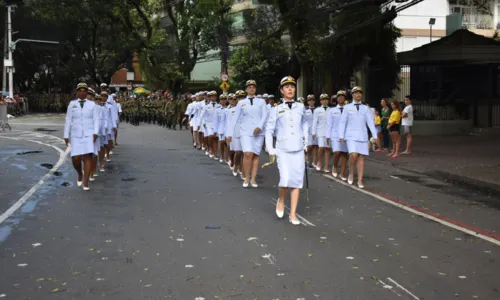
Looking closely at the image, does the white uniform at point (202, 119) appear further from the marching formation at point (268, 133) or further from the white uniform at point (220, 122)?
the white uniform at point (220, 122)

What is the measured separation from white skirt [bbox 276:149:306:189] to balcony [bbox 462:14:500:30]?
120 feet

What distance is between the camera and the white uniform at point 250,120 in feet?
40.1

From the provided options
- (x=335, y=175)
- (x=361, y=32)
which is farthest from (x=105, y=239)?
(x=361, y=32)

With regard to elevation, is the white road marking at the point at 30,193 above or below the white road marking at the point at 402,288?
above

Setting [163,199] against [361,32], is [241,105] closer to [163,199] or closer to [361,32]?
[163,199]

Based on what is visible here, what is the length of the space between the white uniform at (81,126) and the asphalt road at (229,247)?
2.49 ft

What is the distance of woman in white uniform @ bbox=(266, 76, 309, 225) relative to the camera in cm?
874

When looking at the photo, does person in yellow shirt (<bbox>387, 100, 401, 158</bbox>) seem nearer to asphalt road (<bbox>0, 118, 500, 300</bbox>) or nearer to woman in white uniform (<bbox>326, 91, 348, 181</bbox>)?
woman in white uniform (<bbox>326, 91, 348, 181</bbox>)

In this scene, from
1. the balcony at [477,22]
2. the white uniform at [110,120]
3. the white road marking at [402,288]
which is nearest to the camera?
the white road marking at [402,288]

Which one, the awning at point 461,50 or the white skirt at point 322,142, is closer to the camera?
the white skirt at point 322,142

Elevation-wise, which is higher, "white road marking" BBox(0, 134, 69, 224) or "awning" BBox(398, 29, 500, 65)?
"awning" BBox(398, 29, 500, 65)

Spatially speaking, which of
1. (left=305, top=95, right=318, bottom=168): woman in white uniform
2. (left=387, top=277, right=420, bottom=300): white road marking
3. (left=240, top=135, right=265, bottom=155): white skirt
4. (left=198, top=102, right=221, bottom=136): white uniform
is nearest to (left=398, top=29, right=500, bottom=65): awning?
(left=198, top=102, right=221, bottom=136): white uniform

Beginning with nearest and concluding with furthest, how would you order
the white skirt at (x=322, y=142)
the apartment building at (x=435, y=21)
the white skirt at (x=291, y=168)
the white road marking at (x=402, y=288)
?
the white road marking at (x=402, y=288) < the white skirt at (x=291, y=168) < the white skirt at (x=322, y=142) < the apartment building at (x=435, y=21)

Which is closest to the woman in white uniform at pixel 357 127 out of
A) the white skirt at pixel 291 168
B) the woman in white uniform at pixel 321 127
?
the woman in white uniform at pixel 321 127
